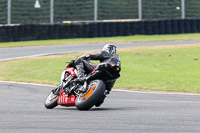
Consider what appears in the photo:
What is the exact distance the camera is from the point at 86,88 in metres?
8.48

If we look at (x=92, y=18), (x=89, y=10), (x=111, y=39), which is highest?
(x=89, y=10)

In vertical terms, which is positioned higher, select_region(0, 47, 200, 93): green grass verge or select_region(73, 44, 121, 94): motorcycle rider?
select_region(73, 44, 121, 94): motorcycle rider

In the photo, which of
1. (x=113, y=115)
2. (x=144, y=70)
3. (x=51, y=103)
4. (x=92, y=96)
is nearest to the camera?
(x=113, y=115)

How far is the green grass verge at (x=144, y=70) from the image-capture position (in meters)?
13.5

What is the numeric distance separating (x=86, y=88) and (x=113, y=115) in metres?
0.93

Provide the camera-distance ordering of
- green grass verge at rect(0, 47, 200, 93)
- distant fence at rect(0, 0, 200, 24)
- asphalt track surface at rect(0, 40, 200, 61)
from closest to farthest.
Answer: green grass verge at rect(0, 47, 200, 93)
asphalt track surface at rect(0, 40, 200, 61)
distant fence at rect(0, 0, 200, 24)

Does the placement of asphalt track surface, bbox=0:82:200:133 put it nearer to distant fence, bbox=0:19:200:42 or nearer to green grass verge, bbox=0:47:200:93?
green grass verge, bbox=0:47:200:93

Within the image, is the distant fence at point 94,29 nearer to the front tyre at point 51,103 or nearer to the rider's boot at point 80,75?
the front tyre at point 51,103

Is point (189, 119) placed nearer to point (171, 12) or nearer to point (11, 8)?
point (11, 8)

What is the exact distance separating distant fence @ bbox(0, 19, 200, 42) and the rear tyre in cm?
1838

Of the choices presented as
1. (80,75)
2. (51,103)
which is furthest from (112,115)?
(51,103)

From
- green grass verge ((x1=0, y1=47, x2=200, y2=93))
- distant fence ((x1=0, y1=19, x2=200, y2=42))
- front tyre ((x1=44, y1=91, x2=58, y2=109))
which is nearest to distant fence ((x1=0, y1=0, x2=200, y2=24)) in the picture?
distant fence ((x1=0, y1=19, x2=200, y2=42))

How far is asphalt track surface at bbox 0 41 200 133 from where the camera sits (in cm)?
655

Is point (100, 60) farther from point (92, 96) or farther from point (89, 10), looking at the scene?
point (89, 10)
